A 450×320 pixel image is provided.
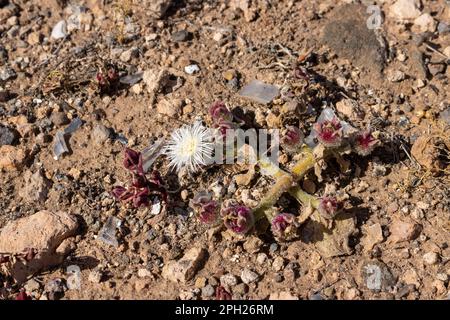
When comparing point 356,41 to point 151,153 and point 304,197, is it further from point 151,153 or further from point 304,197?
point 151,153

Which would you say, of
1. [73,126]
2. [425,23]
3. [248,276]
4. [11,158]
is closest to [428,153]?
[425,23]

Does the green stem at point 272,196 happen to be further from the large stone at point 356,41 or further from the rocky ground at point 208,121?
the large stone at point 356,41

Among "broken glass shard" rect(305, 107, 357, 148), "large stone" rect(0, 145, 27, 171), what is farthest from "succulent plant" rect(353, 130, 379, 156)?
"large stone" rect(0, 145, 27, 171)

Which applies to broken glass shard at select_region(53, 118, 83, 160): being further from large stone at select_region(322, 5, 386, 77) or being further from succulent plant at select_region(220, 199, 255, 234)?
large stone at select_region(322, 5, 386, 77)

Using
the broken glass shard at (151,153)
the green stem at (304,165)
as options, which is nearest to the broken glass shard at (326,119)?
the green stem at (304,165)

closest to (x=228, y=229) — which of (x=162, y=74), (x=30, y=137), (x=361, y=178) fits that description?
(x=361, y=178)

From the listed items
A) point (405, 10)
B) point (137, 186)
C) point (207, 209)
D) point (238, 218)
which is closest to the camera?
point (238, 218)
